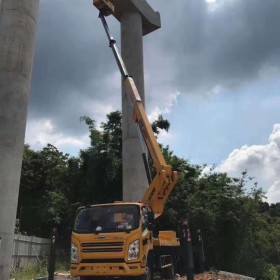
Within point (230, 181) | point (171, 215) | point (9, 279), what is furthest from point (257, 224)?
point (9, 279)

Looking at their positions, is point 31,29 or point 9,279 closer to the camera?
point 9,279

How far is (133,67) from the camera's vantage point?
2384 cm

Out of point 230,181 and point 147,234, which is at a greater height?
point 230,181

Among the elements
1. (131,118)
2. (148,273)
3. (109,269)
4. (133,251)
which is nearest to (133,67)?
(131,118)

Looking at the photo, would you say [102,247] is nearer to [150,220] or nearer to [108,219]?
[108,219]

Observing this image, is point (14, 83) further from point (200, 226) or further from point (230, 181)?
point (230, 181)

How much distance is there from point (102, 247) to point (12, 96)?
8803 mm

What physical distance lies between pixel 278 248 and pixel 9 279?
78.4 ft

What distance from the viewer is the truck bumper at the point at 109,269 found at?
8.98 meters

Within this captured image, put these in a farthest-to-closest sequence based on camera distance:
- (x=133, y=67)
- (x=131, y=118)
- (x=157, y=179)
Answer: (x=133, y=67), (x=131, y=118), (x=157, y=179)

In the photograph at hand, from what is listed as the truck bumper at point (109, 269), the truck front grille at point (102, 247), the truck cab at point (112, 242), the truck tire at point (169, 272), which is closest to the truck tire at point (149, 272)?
the truck cab at point (112, 242)

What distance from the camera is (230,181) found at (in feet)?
87.1

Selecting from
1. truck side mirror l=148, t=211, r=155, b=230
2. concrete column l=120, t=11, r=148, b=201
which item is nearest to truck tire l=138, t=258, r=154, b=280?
truck side mirror l=148, t=211, r=155, b=230

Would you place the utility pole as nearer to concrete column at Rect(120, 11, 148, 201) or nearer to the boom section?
concrete column at Rect(120, 11, 148, 201)
